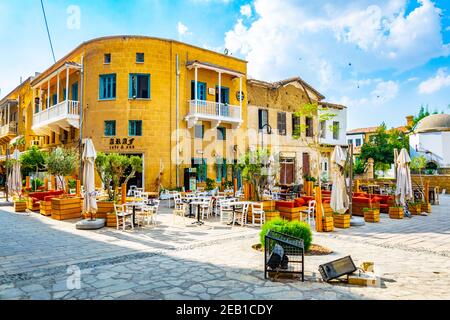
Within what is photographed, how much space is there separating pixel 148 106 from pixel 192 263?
1468cm

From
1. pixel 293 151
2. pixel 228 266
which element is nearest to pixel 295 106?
pixel 293 151

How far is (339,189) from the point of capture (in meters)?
9.90

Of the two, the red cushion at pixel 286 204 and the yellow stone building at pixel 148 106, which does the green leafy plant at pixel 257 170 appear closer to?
the red cushion at pixel 286 204

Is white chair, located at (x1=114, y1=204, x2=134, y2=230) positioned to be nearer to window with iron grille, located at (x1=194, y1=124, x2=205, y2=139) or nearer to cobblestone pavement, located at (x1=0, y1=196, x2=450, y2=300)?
cobblestone pavement, located at (x1=0, y1=196, x2=450, y2=300)

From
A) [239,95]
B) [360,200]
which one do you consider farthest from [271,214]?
[239,95]

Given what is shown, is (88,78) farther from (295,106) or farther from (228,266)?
(228,266)

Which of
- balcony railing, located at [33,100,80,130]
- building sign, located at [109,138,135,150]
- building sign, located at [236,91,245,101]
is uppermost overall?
building sign, located at [236,91,245,101]

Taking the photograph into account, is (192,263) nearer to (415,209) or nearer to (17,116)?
(415,209)

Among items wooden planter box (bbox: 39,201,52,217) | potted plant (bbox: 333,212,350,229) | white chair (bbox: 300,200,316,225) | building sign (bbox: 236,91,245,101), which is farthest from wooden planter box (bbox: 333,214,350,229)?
building sign (bbox: 236,91,245,101)

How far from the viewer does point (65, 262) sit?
6031mm

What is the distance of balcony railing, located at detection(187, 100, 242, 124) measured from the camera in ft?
65.0

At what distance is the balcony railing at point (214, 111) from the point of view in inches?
780

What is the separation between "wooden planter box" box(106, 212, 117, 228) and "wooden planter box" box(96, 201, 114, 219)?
1.39 ft

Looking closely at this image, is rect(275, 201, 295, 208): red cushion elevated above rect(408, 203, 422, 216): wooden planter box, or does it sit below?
above
